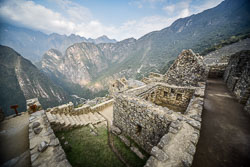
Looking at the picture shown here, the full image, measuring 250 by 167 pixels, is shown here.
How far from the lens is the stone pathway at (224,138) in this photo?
2.79m

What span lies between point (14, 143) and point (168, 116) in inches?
338

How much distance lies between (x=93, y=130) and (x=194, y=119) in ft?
23.2

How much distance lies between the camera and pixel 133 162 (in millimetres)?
5258

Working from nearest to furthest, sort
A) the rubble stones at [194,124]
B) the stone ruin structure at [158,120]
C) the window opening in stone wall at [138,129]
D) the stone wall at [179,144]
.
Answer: the stone wall at [179,144], the stone ruin structure at [158,120], the rubble stones at [194,124], the window opening in stone wall at [138,129]

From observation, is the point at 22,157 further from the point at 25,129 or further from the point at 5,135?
the point at 5,135

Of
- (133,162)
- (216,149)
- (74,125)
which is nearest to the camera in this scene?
(216,149)

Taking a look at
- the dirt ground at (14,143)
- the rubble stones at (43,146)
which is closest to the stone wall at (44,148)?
the rubble stones at (43,146)

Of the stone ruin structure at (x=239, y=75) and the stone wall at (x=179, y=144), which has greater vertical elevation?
the stone ruin structure at (x=239, y=75)

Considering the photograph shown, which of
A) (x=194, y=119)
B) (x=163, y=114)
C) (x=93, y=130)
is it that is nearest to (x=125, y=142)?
(x=93, y=130)

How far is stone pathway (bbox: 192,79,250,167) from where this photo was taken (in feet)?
9.15

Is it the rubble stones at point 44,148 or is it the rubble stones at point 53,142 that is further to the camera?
the rubble stones at point 53,142

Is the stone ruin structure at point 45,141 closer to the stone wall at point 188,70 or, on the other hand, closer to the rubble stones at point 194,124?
the rubble stones at point 194,124

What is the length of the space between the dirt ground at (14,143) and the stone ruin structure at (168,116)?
5.13 metres

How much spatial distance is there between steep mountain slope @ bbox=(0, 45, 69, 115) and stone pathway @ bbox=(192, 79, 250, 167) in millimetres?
74927
